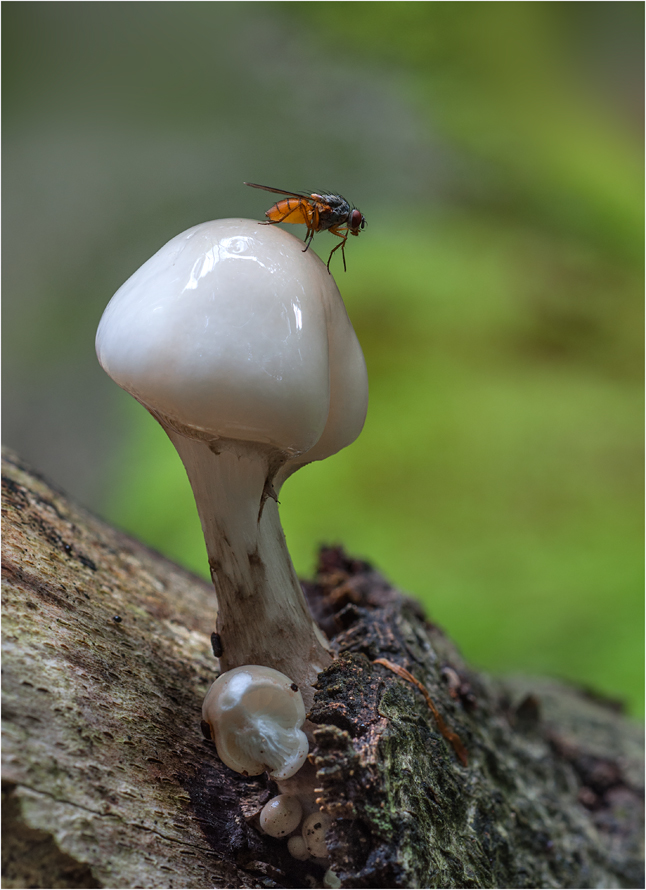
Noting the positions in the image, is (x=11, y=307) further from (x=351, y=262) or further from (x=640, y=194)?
(x=640, y=194)

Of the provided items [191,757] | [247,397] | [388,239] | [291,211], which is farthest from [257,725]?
[388,239]

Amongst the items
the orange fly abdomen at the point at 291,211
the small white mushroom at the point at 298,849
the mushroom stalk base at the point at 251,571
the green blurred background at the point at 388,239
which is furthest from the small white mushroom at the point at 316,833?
the green blurred background at the point at 388,239

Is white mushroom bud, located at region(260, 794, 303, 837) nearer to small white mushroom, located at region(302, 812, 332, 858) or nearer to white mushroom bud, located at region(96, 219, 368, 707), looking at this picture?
small white mushroom, located at region(302, 812, 332, 858)

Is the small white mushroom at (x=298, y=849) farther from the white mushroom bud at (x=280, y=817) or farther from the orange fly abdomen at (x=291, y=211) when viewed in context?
the orange fly abdomen at (x=291, y=211)

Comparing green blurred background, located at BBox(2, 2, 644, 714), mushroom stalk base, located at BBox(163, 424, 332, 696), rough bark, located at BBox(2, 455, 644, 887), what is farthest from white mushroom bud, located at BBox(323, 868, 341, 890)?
green blurred background, located at BBox(2, 2, 644, 714)

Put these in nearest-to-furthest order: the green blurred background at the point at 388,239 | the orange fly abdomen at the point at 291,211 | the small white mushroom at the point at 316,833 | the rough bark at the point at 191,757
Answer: the rough bark at the point at 191,757 → the small white mushroom at the point at 316,833 → the orange fly abdomen at the point at 291,211 → the green blurred background at the point at 388,239

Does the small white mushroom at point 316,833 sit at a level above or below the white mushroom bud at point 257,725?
below

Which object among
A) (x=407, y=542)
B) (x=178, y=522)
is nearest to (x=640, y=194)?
(x=407, y=542)

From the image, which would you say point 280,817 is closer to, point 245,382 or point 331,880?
point 331,880
